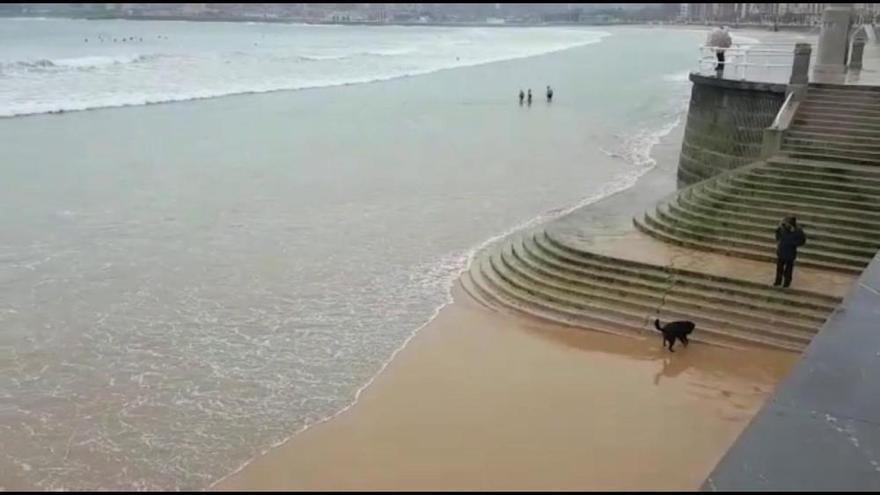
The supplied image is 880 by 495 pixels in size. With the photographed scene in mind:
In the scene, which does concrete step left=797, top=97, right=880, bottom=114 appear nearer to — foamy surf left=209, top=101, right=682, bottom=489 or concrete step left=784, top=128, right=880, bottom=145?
concrete step left=784, top=128, right=880, bottom=145

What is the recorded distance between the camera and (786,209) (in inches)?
516

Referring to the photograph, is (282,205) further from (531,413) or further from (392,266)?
(531,413)

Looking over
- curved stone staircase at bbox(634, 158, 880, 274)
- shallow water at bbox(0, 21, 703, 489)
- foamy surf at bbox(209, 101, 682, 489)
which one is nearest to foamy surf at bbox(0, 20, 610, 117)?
shallow water at bbox(0, 21, 703, 489)

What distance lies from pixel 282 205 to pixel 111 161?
26.8 ft

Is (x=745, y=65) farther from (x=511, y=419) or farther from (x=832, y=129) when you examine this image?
(x=511, y=419)

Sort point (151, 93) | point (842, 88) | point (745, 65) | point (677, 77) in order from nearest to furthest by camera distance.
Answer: point (842, 88), point (745, 65), point (151, 93), point (677, 77)

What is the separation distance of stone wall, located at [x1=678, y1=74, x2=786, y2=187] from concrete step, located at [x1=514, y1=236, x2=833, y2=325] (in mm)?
6286

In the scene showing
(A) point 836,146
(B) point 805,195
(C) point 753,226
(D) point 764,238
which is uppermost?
(A) point 836,146

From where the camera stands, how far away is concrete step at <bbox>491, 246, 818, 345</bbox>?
10664 mm

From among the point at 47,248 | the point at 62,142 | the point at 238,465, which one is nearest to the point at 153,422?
the point at 238,465

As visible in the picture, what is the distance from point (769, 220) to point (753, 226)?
30 centimetres

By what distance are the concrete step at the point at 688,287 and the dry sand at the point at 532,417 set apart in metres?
0.76

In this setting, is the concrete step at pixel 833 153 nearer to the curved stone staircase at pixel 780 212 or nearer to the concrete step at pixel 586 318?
the curved stone staircase at pixel 780 212

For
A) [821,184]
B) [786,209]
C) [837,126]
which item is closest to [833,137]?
[837,126]
